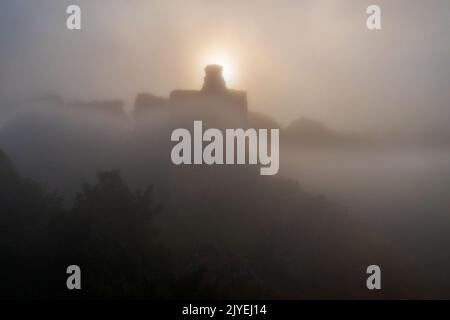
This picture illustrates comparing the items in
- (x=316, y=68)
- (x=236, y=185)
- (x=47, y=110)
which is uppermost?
(x=316, y=68)

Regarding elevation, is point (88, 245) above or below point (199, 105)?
below

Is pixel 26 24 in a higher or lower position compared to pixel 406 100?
higher

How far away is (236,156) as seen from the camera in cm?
293

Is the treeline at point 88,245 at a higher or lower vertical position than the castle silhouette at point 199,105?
lower

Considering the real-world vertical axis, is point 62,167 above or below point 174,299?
above

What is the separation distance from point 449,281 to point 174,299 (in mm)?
1439

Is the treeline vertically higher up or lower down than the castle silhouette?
lower down

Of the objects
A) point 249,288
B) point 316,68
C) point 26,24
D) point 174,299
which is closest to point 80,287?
point 174,299

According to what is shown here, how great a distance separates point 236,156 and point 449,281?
130cm

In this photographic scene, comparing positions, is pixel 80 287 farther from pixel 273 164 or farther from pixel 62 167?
pixel 273 164

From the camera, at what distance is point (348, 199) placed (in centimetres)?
297

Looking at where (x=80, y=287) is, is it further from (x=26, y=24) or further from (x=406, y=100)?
(x=406, y=100)

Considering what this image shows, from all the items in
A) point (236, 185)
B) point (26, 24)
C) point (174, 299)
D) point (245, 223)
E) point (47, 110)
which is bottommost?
point (174, 299)

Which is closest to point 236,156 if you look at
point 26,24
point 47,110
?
point 47,110
